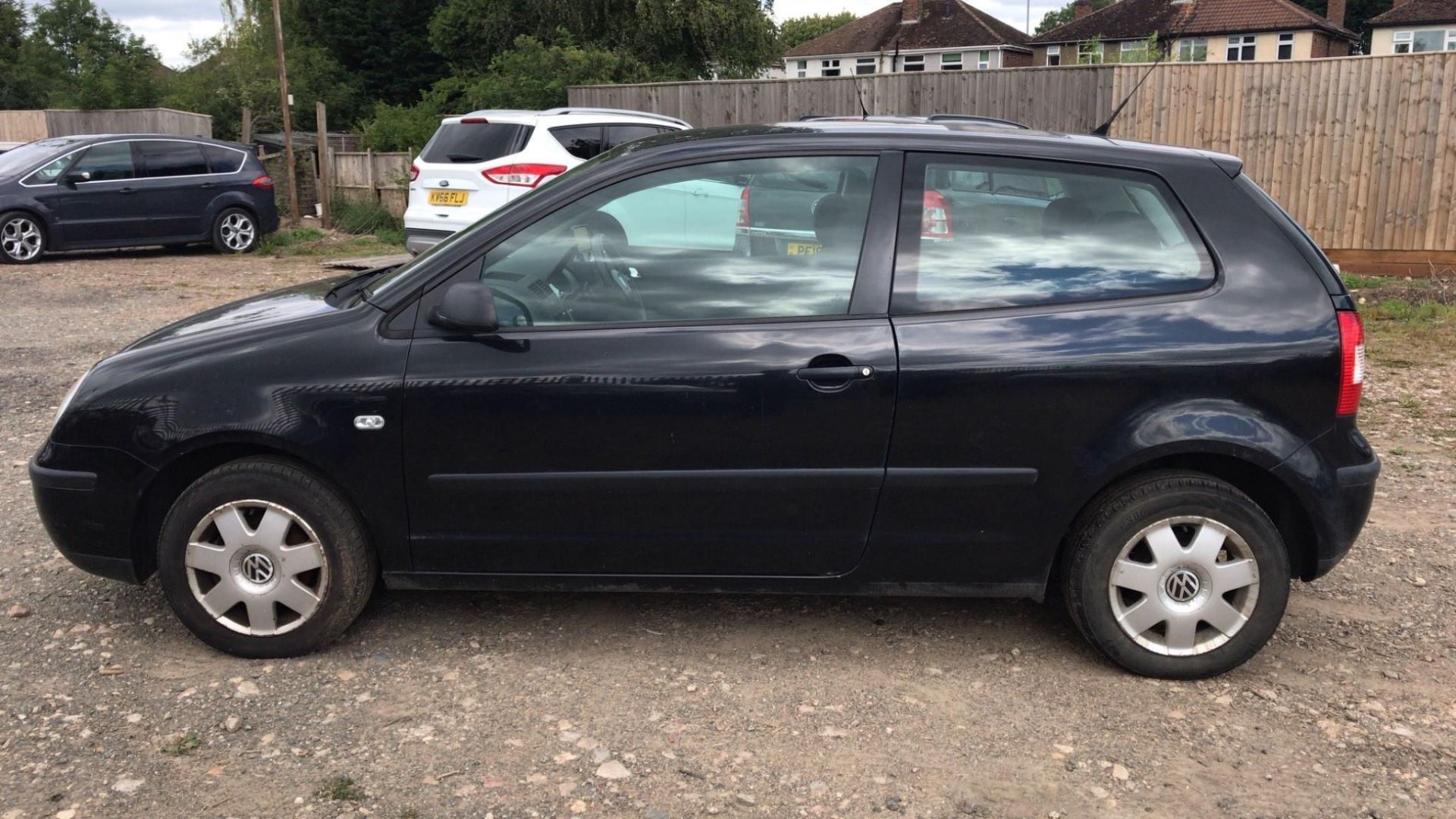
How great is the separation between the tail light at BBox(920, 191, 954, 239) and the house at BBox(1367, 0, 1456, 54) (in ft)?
195

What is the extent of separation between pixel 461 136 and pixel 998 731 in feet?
33.6

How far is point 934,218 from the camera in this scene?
3939 mm

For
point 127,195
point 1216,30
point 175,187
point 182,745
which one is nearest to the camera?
point 182,745

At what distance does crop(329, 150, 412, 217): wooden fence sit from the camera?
20453 mm

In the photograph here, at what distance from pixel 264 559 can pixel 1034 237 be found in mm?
2635

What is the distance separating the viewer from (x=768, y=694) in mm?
3840

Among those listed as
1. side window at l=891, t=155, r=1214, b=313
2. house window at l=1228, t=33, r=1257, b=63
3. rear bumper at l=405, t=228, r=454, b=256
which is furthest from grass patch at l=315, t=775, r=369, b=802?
house window at l=1228, t=33, r=1257, b=63

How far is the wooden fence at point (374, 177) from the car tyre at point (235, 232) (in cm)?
338

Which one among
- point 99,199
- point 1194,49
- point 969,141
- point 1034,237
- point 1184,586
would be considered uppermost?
point 1194,49

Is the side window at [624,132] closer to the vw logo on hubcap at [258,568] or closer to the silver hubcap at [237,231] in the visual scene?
the silver hubcap at [237,231]

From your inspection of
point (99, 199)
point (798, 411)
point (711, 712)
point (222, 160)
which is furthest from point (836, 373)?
point (222, 160)

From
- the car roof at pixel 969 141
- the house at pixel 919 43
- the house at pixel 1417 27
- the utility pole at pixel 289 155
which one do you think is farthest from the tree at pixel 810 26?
the car roof at pixel 969 141

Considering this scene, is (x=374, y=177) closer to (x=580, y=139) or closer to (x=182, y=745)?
(x=580, y=139)

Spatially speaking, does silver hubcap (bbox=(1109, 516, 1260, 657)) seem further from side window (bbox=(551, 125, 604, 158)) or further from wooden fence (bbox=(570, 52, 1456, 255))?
wooden fence (bbox=(570, 52, 1456, 255))
